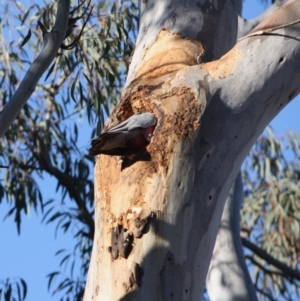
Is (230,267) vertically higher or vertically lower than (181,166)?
higher

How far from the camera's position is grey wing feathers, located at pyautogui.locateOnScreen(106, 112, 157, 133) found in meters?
2.01

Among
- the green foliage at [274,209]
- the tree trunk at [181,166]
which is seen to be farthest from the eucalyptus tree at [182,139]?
the green foliage at [274,209]

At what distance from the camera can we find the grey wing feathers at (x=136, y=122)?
2.01m

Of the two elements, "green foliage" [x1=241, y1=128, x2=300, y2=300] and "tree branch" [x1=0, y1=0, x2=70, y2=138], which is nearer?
"tree branch" [x1=0, y1=0, x2=70, y2=138]

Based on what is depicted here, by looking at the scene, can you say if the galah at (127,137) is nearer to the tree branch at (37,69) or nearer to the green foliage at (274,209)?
the tree branch at (37,69)

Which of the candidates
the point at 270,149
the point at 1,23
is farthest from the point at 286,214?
the point at 1,23

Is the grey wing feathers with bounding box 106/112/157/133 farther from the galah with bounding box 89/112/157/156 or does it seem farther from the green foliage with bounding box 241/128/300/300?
the green foliage with bounding box 241/128/300/300

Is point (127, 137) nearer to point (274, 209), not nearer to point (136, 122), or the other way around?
point (136, 122)

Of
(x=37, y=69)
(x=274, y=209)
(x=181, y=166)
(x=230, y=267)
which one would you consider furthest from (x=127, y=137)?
(x=274, y=209)

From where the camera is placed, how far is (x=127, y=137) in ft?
6.59

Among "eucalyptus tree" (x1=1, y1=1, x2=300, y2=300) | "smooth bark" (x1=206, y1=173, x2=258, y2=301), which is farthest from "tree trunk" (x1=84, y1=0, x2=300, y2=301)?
"smooth bark" (x1=206, y1=173, x2=258, y2=301)

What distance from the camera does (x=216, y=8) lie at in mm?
2529

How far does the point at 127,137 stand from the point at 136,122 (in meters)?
0.04

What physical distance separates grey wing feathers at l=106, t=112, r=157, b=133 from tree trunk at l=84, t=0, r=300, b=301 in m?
0.02
